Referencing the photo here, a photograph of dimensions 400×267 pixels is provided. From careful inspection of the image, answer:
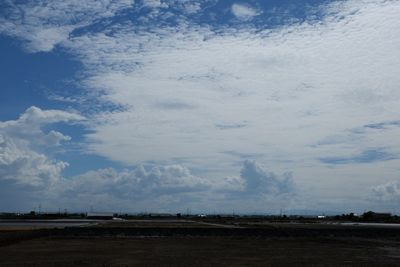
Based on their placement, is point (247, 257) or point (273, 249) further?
point (273, 249)

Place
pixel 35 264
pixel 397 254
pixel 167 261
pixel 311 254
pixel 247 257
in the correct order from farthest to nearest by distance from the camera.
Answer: pixel 397 254, pixel 311 254, pixel 247 257, pixel 167 261, pixel 35 264

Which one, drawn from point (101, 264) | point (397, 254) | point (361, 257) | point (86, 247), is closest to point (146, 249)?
point (86, 247)

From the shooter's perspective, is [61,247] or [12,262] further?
[61,247]

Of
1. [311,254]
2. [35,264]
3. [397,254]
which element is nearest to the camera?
[35,264]

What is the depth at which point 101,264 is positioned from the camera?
31.1m

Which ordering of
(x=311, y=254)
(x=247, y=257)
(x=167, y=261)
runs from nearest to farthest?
(x=167, y=261) < (x=247, y=257) < (x=311, y=254)

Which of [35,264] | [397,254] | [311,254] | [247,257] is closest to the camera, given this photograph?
[35,264]

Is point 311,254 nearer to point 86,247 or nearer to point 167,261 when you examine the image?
point 167,261

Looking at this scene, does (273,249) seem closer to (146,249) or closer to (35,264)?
(146,249)

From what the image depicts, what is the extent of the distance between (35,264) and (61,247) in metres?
13.0

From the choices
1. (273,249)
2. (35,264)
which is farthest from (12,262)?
(273,249)

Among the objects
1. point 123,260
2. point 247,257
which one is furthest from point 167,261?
point 247,257

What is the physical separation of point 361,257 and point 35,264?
2317 centimetres

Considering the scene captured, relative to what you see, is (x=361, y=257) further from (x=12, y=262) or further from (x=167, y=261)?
(x=12, y=262)
